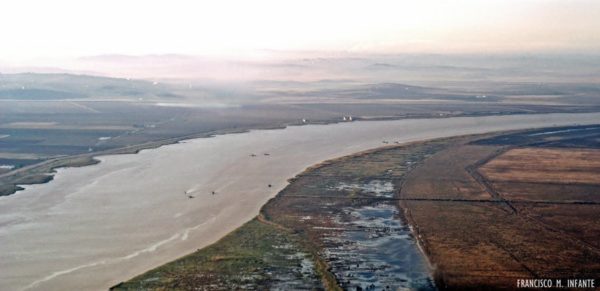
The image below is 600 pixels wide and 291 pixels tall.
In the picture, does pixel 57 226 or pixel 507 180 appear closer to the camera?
pixel 57 226

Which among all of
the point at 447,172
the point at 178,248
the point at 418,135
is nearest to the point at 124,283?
the point at 178,248

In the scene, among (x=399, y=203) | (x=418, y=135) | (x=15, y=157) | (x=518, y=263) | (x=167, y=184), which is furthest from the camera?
(x=418, y=135)

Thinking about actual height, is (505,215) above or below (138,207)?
below

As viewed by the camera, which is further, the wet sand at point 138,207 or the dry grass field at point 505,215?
the wet sand at point 138,207

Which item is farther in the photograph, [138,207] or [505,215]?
[138,207]

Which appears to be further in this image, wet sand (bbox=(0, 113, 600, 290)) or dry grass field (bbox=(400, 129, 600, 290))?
wet sand (bbox=(0, 113, 600, 290))

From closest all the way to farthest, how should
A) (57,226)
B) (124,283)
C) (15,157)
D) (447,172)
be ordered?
(124,283), (57,226), (447,172), (15,157)

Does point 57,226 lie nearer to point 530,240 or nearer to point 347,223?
point 347,223

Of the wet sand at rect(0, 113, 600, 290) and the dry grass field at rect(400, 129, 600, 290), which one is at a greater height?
the wet sand at rect(0, 113, 600, 290)
